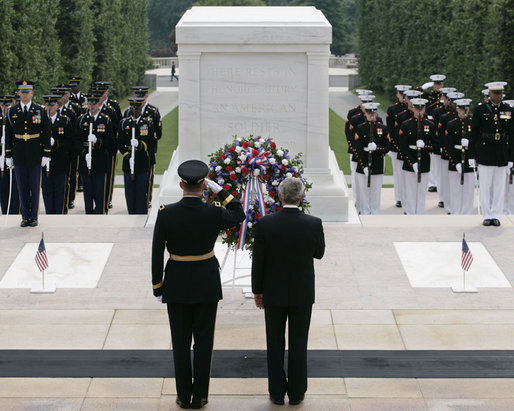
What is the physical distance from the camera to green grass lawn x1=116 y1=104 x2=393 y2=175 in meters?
17.9

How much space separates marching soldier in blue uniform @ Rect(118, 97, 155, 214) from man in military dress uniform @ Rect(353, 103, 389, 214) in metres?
2.65

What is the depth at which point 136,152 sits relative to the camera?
11836mm

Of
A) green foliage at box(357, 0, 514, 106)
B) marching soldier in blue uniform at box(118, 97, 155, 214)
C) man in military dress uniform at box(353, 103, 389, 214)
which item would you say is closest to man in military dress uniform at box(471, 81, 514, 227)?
man in military dress uniform at box(353, 103, 389, 214)

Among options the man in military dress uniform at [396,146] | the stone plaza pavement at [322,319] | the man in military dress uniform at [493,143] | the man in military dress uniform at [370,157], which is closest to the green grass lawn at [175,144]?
the man in military dress uniform at [396,146]

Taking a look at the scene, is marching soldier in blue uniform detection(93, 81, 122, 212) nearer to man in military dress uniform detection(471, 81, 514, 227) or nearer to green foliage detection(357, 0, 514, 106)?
man in military dress uniform detection(471, 81, 514, 227)

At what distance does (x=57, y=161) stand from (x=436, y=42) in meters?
15.6

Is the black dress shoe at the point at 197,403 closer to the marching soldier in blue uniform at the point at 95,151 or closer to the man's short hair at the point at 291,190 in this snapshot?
the man's short hair at the point at 291,190

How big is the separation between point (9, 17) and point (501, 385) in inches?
618

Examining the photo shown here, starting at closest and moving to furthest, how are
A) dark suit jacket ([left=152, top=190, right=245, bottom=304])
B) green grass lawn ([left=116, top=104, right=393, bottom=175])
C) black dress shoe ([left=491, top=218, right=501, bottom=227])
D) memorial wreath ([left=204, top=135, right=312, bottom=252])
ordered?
dark suit jacket ([left=152, top=190, right=245, bottom=304]) < memorial wreath ([left=204, top=135, right=312, bottom=252]) < black dress shoe ([left=491, top=218, right=501, bottom=227]) < green grass lawn ([left=116, top=104, right=393, bottom=175])

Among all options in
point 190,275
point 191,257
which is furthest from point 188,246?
point 190,275

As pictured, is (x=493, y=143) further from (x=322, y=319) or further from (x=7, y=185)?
(x=7, y=185)

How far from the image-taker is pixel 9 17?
773 inches

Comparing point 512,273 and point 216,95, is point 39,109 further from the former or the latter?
point 512,273

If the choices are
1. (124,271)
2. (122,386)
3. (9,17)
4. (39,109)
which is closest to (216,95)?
(39,109)
